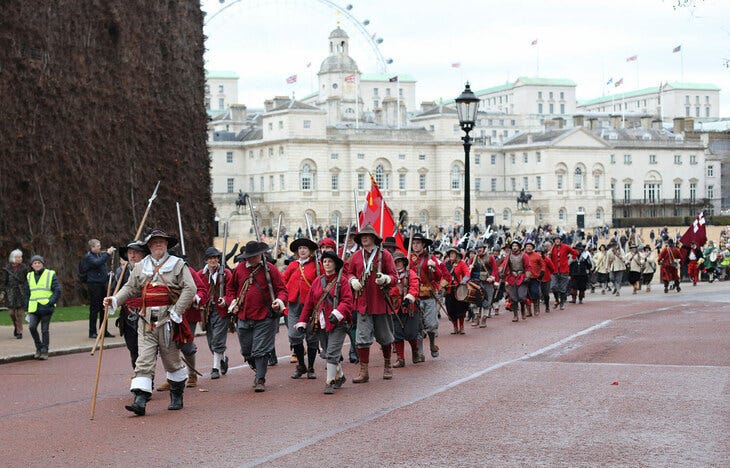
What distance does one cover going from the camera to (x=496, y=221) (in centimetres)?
10838

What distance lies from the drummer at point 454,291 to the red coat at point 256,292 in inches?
241

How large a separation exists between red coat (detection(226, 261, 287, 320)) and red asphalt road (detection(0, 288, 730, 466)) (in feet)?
2.87

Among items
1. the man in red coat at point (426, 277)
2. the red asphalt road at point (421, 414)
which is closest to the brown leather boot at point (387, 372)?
the red asphalt road at point (421, 414)

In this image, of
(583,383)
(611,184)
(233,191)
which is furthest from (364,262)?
(611,184)

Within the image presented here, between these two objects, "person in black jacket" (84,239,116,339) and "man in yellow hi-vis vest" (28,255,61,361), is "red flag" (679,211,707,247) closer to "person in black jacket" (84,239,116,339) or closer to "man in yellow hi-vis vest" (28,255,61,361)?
"person in black jacket" (84,239,116,339)

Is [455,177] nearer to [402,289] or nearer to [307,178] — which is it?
[307,178]

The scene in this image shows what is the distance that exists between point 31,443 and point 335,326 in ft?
12.8

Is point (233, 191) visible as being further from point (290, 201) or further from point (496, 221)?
point (496, 221)

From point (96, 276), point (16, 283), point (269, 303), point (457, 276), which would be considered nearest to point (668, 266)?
point (457, 276)

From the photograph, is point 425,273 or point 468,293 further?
point 468,293

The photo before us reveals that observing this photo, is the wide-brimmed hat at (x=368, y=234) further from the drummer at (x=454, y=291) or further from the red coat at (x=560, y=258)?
the red coat at (x=560, y=258)

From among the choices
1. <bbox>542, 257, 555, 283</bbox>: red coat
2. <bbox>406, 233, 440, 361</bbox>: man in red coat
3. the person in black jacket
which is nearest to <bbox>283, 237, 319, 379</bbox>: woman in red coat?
<bbox>406, 233, 440, 361</bbox>: man in red coat

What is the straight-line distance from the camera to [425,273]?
16.4 meters

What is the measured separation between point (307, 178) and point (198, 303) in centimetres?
8571
